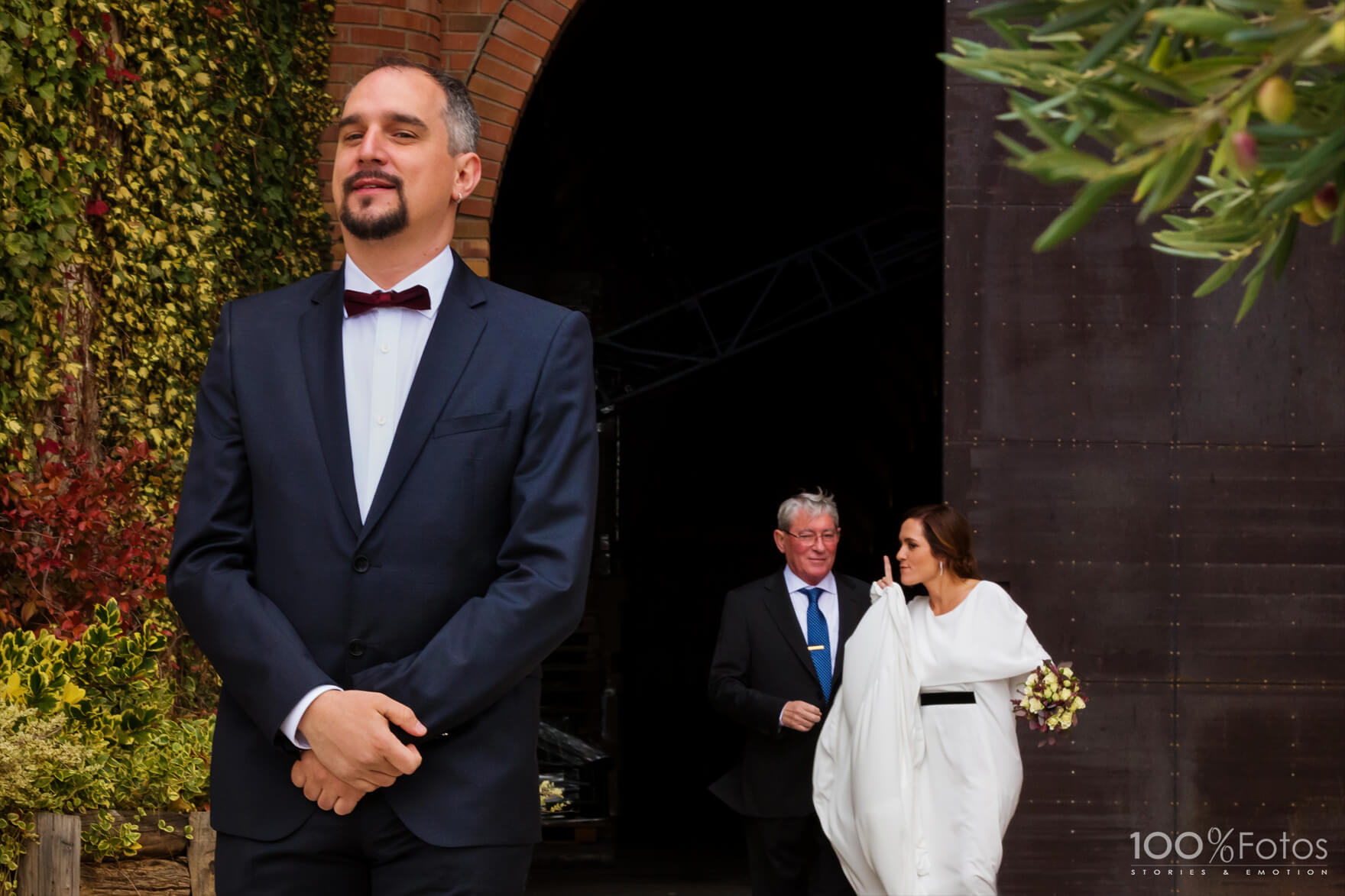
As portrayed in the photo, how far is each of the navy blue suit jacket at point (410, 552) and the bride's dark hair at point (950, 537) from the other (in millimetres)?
3275

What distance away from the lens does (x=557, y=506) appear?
7.72 ft

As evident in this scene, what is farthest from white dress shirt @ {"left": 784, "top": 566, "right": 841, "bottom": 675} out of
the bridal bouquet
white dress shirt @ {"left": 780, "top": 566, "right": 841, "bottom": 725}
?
the bridal bouquet

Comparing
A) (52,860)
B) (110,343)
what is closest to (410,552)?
(52,860)

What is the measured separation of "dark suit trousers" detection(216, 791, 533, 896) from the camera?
7.30 ft

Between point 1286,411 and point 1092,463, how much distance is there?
32.4 inches

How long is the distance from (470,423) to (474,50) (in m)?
4.63

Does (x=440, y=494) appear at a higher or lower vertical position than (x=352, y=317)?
lower

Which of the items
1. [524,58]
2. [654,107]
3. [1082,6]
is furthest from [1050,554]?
[654,107]

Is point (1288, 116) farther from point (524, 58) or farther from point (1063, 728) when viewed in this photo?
point (524, 58)

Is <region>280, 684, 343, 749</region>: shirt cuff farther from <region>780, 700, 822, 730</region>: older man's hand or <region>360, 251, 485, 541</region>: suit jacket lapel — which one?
<region>780, 700, 822, 730</region>: older man's hand

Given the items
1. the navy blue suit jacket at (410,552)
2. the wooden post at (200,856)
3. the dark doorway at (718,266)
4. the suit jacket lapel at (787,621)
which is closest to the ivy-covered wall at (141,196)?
the wooden post at (200,856)

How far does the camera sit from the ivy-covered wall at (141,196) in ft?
15.0

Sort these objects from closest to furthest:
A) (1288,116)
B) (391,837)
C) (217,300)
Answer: (1288,116) → (391,837) → (217,300)

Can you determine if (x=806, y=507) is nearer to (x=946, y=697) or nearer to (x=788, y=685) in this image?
(x=788, y=685)
